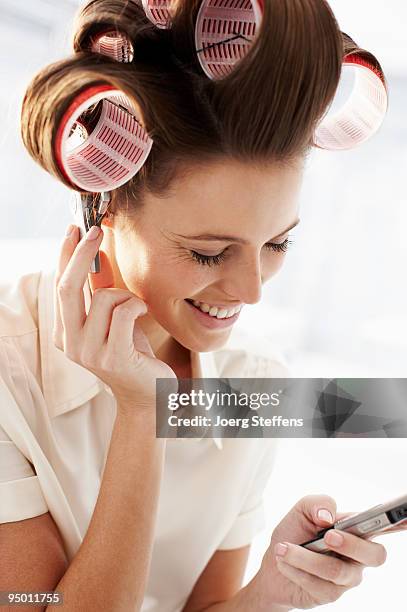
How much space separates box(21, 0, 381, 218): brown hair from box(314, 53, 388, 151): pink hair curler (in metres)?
0.07

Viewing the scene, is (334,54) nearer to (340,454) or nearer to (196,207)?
(196,207)

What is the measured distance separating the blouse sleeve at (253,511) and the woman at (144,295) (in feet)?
0.38

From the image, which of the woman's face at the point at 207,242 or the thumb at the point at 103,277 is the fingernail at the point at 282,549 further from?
the thumb at the point at 103,277

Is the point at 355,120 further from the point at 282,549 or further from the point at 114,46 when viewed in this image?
the point at 282,549

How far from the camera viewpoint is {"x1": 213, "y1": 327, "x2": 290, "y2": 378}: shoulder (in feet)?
3.24

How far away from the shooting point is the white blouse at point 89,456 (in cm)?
76

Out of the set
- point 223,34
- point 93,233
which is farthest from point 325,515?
point 223,34

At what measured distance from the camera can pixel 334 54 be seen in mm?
639

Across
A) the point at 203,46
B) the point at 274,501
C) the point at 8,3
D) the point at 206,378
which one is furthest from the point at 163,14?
the point at 274,501

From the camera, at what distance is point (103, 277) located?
29.9 inches

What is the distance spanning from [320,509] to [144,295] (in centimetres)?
30

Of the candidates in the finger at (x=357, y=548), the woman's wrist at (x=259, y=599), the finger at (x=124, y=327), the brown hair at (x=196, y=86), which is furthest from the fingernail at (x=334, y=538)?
the brown hair at (x=196, y=86)

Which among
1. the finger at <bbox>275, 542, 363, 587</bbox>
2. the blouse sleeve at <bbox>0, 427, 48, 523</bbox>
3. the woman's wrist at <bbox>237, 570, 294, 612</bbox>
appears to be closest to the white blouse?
the blouse sleeve at <bbox>0, 427, 48, 523</bbox>

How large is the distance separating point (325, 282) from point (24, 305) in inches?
21.1
